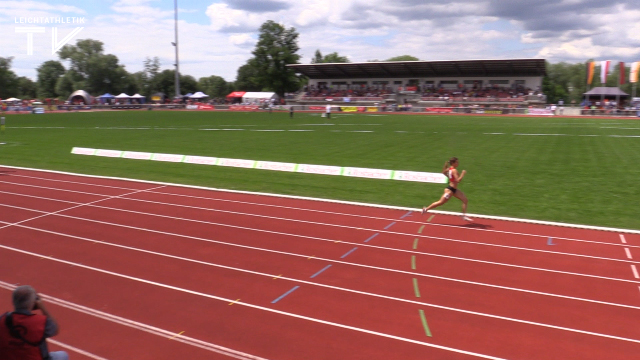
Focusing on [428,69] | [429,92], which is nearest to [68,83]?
[428,69]

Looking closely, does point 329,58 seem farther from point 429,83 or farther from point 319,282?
point 319,282

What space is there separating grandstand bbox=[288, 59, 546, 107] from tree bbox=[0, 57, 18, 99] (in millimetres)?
61245

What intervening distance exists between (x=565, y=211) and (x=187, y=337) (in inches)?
389

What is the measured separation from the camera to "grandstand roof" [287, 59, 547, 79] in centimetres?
6681

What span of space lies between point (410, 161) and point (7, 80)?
105 metres

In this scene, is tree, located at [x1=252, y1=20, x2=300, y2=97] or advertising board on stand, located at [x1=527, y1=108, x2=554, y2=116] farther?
tree, located at [x1=252, y1=20, x2=300, y2=97]

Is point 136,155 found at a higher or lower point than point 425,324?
higher

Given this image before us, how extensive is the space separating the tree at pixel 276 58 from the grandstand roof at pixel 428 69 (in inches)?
524

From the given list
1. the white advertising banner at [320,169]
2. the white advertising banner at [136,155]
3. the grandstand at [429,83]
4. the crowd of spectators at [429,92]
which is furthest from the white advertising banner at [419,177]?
the crowd of spectators at [429,92]

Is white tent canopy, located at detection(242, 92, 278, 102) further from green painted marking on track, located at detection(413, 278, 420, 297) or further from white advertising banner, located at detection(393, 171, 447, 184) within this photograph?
green painted marking on track, located at detection(413, 278, 420, 297)

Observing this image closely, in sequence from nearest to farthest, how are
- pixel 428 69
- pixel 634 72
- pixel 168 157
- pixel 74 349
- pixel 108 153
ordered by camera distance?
pixel 74 349, pixel 168 157, pixel 108 153, pixel 634 72, pixel 428 69

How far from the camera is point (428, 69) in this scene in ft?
238

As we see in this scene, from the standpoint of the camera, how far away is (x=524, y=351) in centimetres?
562

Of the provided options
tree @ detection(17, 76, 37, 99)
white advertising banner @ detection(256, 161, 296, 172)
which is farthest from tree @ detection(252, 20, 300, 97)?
white advertising banner @ detection(256, 161, 296, 172)
